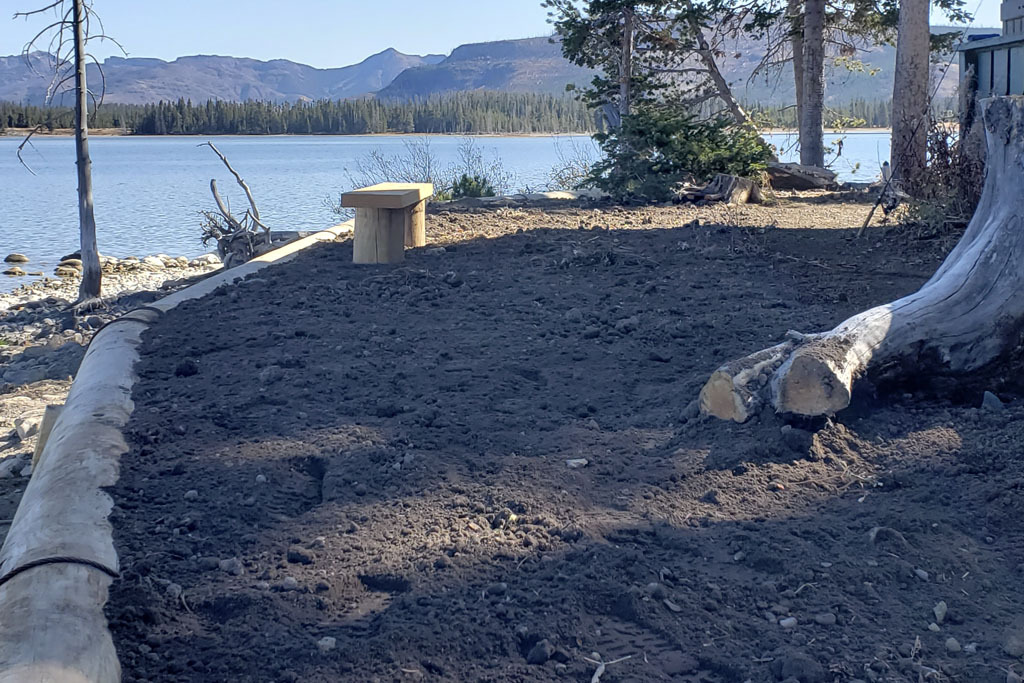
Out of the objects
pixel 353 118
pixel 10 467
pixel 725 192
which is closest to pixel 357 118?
pixel 353 118

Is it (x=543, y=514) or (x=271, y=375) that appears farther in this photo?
(x=271, y=375)

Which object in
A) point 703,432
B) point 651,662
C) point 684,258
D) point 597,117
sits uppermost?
point 597,117

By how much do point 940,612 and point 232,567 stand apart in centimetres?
198

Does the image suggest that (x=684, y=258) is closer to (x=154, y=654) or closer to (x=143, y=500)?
(x=143, y=500)

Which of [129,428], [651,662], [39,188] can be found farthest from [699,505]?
[39,188]

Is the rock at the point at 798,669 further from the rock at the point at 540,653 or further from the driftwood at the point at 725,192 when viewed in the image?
the driftwood at the point at 725,192

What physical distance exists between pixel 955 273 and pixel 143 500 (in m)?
3.44

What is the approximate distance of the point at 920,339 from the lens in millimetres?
3953

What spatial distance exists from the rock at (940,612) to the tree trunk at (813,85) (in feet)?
44.6

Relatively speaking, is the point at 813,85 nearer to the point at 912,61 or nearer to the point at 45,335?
the point at 912,61

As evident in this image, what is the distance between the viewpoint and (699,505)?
319 centimetres

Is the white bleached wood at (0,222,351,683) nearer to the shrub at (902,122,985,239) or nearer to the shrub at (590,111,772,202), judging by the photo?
the shrub at (902,122,985,239)

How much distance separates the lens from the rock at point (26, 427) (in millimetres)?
6055

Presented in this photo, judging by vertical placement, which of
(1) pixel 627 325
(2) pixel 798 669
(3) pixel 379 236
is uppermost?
(3) pixel 379 236
